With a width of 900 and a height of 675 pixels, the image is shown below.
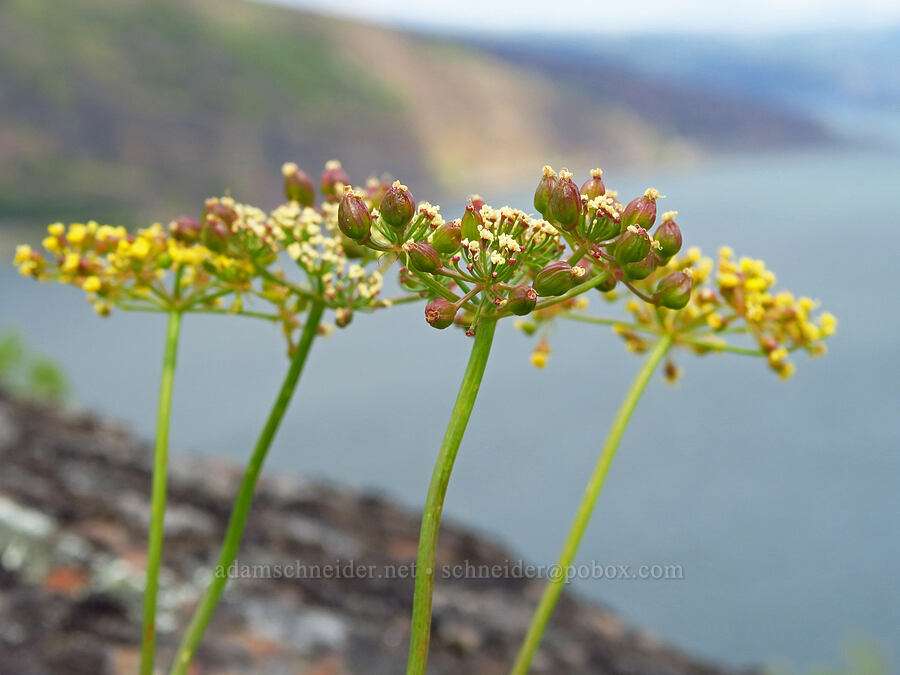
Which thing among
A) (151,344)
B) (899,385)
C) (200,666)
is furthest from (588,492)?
(899,385)

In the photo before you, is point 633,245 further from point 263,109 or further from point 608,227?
point 263,109

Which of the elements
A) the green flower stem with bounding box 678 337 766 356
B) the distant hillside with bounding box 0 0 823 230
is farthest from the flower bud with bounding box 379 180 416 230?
the distant hillside with bounding box 0 0 823 230

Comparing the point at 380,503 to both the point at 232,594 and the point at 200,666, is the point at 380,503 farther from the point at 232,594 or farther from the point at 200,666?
the point at 200,666

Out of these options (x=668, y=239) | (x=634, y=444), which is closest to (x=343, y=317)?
(x=668, y=239)

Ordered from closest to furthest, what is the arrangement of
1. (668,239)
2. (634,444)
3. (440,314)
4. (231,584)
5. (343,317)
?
1. (440,314)
2. (668,239)
3. (343,317)
4. (231,584)
5. (634,444)

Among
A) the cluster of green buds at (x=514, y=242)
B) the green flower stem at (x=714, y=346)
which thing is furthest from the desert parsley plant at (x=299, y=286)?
the green flower stem at (x=714, y=346)

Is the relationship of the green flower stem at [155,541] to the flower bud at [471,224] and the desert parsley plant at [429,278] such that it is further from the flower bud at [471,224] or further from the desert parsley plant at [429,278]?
the flower bud at [471,224]
